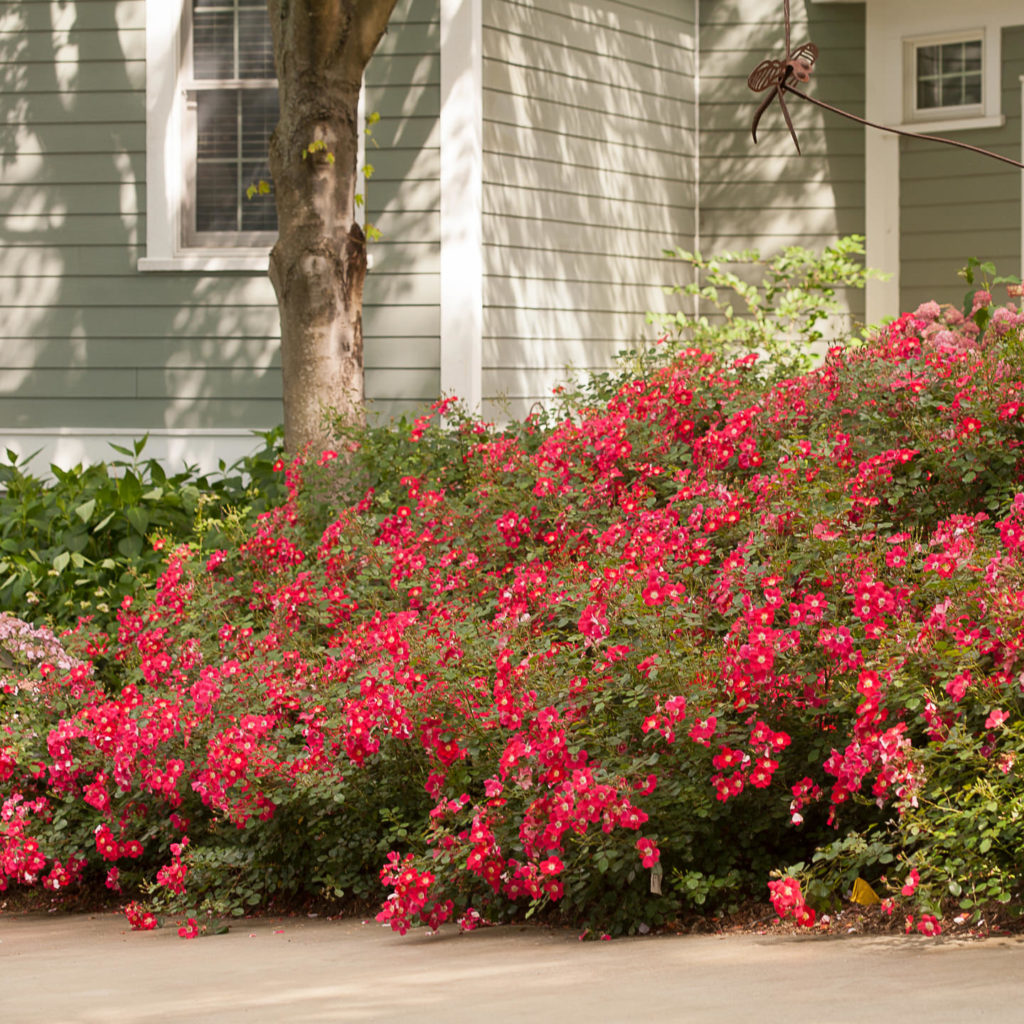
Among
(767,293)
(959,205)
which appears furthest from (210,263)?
(959,205)

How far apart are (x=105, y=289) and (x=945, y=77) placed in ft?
20.5

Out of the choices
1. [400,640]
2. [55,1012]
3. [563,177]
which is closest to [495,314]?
[563,177]

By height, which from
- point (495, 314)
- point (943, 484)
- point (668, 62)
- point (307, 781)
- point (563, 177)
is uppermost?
point (668, 62)

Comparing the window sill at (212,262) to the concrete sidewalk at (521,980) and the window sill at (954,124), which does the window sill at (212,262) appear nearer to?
the window sill at (954,124)

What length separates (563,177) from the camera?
935 centimetres

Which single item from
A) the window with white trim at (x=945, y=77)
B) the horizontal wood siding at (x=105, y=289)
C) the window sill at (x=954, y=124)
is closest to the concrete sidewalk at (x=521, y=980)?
the horizontal wood siding at (x=105, y=289)

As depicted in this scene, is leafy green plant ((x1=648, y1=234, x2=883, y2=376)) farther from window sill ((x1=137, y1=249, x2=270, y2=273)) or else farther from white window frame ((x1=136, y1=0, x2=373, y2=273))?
white window frame ((x1=136, y1=0, x2=373, y2=273))

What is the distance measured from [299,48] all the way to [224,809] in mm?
4252

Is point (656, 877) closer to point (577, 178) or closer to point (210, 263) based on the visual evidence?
point (210, 263)

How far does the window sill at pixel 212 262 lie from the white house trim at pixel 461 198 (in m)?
1.23

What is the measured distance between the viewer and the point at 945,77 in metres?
10.3

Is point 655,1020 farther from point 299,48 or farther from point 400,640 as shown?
point 299,48

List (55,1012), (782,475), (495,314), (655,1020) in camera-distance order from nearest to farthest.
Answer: (655,1020) < (55,1012) < (782,475) < (495,314)

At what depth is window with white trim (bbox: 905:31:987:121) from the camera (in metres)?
10.2
